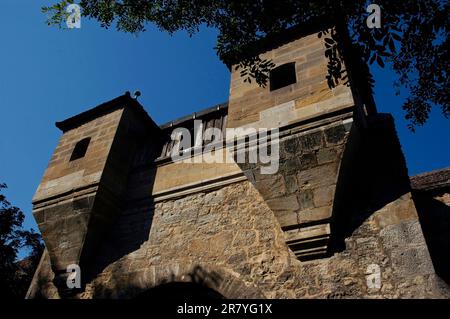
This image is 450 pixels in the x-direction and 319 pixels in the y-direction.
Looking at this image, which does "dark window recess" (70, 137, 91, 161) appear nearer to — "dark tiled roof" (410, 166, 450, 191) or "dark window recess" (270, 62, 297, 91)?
"dark window recess" (270, 62, 297, 91)

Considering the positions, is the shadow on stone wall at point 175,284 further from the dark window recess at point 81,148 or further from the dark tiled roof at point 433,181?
the dark tiled roof at point 433,181

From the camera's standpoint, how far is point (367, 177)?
4.08 metres

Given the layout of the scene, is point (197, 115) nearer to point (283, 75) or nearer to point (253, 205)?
point (283, 75)

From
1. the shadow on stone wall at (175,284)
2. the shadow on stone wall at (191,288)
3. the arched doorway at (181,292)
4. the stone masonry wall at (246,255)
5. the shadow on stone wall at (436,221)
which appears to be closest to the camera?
the stone masonry wall at (246,255)

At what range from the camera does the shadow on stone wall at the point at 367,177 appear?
3762 mm

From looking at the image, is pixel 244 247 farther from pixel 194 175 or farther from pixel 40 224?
pixel 40 224

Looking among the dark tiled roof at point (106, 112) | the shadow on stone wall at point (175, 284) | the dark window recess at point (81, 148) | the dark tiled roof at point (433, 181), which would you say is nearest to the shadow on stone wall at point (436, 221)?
the dark tiled roof at point (433, 181)

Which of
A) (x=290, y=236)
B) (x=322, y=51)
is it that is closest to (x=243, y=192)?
(x=290, y=236)

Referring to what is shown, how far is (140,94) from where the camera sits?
21.1ft

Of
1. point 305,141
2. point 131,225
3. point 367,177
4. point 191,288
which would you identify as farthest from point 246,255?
point 131,225

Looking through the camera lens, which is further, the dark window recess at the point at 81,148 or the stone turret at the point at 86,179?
the dark window recess at the point at 81,148

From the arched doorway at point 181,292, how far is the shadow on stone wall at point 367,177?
1.65m

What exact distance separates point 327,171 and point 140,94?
4063mm

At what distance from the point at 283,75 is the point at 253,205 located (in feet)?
6.86
